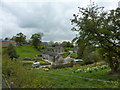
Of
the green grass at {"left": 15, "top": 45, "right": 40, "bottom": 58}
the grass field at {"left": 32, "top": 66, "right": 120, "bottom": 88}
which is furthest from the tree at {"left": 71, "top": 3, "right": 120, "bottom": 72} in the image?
the green grass at {"left": 15, "top": 45, "right": 40, "bottom": 58}

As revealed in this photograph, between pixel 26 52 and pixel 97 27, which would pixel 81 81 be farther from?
pixel 26 52

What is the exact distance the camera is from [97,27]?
7.20 metres

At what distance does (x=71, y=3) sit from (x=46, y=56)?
106 feet

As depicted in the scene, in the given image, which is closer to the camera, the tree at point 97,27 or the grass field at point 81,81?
the grass field at point 81,81

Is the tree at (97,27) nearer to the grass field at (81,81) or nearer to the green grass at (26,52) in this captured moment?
the grass field at (81,81)

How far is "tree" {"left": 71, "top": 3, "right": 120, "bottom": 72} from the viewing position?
696 cm

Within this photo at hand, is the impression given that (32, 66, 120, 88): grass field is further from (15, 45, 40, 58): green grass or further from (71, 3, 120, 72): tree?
(15, 45, 40, 58): green grass

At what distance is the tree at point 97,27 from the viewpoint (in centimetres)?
696

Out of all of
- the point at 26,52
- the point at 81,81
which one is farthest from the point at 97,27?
the point at 26,52

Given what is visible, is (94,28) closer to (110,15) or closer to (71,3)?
(110,15)

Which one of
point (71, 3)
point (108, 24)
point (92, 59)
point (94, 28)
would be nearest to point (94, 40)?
point (94, 28)

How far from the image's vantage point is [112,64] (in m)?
9.33

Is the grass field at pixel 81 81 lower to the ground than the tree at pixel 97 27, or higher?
lower

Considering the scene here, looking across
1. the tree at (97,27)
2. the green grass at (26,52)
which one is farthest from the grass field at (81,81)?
the green grass at (26,52)
